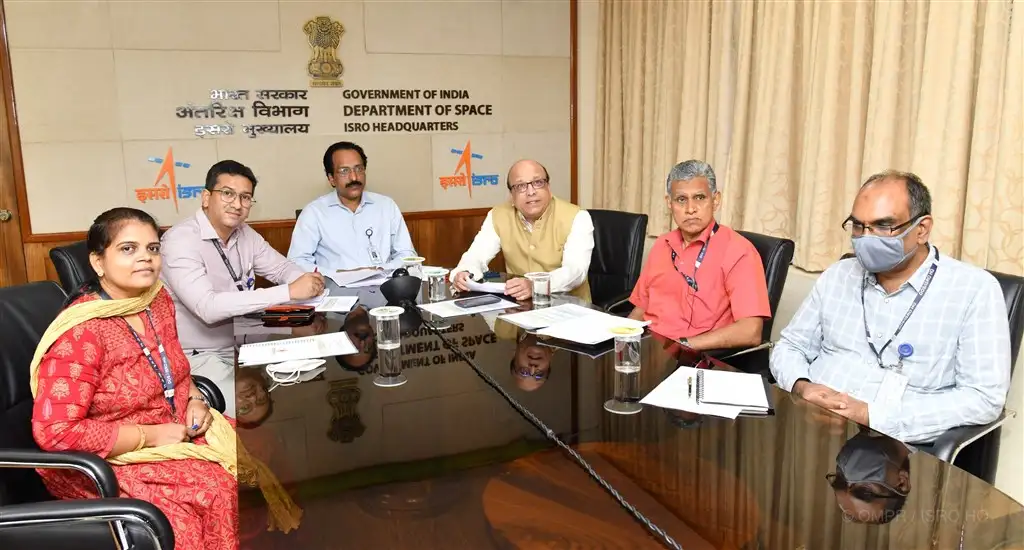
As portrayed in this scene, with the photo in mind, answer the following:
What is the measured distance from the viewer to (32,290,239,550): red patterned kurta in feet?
5.15

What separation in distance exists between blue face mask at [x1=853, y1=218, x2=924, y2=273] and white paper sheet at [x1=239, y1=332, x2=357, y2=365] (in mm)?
1389

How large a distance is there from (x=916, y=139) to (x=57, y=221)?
169 inches

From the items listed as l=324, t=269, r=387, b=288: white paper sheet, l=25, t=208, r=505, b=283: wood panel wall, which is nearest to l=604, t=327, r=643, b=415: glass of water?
l=324, t=269, r=387, b=288: white paper sheet

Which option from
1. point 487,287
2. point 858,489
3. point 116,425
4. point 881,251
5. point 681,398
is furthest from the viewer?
point 487,287

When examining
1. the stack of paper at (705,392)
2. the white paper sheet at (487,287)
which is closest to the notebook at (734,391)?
the stack of paper at (705,392)

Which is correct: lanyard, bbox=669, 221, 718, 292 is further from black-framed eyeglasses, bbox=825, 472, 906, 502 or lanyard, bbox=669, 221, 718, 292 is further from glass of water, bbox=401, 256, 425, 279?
black-framed eyeglasses, bbox=825, 472, 906, 502

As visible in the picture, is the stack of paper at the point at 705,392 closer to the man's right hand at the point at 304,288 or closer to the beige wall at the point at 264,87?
the man's right hand at the point at 304,288

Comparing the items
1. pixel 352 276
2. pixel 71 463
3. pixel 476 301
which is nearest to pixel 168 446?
pixel 71 463

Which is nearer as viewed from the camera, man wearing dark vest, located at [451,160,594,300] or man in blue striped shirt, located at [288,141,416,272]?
man wearing dark vest, located at [451,160,594,300]

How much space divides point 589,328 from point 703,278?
1.95 feet

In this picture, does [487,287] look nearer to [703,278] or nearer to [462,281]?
[462,281]

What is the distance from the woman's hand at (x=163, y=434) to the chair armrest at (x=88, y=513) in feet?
1.31

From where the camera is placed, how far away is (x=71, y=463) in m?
1.45

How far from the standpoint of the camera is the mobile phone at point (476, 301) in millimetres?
2533
